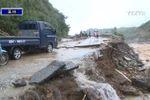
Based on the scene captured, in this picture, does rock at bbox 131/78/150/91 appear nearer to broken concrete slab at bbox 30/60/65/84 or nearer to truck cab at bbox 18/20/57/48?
broken concrete slab at bbox 30/60/65/84

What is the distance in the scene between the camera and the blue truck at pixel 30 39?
12.5 metres

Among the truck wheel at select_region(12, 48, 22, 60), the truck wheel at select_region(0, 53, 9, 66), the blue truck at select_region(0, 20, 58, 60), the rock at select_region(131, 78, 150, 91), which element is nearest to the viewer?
the truck wheel at select_region(0, 53, 9, 66)

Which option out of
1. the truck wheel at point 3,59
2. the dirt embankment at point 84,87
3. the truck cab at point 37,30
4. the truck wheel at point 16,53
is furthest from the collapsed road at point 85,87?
the truck cab at point 37,30

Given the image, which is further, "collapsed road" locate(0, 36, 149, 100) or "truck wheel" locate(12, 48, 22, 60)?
"truck wheel" locate(12, 48, 22, 60)

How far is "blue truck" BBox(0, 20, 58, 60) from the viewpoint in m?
12.5

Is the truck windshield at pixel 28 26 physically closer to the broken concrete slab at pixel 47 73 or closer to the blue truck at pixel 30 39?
the blue truck at pixel 30 39

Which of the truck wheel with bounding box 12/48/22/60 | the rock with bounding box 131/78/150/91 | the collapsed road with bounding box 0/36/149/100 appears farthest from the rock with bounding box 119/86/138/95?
the truck wheel with bounding box 12/48/22/60

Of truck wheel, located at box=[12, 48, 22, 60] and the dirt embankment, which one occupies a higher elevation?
truck wheel, located at box=[12, 48, 22, 60]

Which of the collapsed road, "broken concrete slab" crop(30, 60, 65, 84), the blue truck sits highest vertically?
the blue truck

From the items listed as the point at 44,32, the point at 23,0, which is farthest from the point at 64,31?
the point at 44,32

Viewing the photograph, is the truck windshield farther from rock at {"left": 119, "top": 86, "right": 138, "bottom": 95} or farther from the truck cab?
rock at {"left": 119, "top": 86, "right": 138, "bottom": 95}

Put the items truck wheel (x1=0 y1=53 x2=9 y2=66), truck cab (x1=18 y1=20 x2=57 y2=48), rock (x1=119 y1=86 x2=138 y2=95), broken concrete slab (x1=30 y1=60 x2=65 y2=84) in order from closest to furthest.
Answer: broken concrete slab (x1=30 y1=60 x2=65 y2=84) < rock (x1=119 y1=86 x2=138 y2=95) < truck wheel (x1=0 y1=53 x2=9 y2=66) < truck cab (x1=18 y1=20 x2=57 y2=48)

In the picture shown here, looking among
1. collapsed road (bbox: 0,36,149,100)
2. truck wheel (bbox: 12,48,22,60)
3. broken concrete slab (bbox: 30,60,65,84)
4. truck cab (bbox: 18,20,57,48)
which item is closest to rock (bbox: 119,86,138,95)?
collapsed road (bbox: 0,36,149,100)

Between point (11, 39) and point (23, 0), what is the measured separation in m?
17.7
